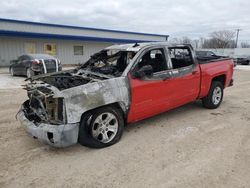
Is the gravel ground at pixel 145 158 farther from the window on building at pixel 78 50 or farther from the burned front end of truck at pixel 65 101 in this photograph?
the window on building at pixel 78 50

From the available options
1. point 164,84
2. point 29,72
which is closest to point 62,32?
point 29,72

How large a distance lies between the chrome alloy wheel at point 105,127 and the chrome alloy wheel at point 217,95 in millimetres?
3385

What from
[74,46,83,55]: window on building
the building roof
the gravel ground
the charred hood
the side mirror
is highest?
the building roof

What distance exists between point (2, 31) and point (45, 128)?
61.9 ft

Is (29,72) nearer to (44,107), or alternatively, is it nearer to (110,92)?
(44,107)

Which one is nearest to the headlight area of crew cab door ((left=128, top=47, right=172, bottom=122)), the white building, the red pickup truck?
the red pickup truck

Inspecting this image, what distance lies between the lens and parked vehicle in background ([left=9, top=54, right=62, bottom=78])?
12703 millimetres

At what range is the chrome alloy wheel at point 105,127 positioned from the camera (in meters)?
3.93

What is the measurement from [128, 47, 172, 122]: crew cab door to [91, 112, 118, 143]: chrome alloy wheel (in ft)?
1.21

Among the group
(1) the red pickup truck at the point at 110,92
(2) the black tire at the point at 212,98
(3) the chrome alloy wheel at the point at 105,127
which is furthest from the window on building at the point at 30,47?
(3) the chrome alloy wheel at the point at 105,127

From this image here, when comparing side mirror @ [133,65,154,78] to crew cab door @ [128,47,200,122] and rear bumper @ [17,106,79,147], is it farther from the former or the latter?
rear bumper @ [17,106,79,147]

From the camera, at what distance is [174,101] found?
16.6 ft

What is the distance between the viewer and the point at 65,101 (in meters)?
3.49

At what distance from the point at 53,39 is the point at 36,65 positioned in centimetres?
1115
